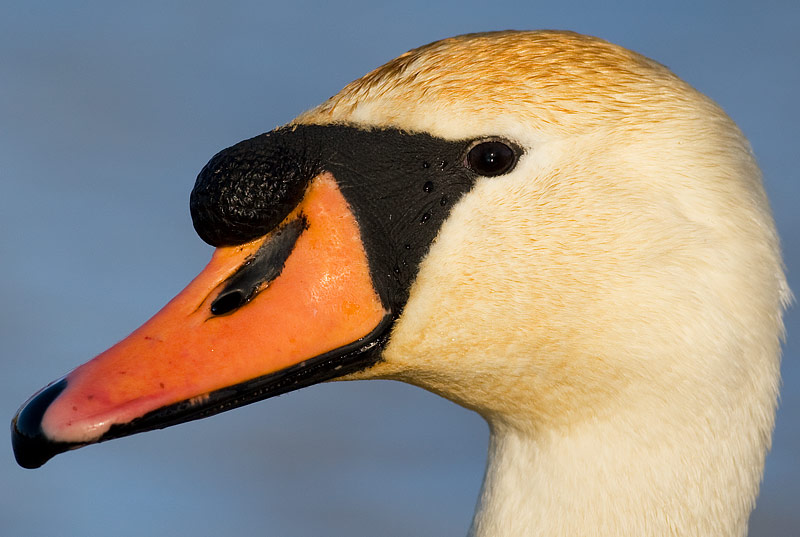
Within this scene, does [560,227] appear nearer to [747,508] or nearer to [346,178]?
[346,178]

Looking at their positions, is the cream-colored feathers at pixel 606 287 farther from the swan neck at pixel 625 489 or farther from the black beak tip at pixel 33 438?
the black beak tip at pixel 33 438

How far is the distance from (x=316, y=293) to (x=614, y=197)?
0.87 meters

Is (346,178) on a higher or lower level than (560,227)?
higher

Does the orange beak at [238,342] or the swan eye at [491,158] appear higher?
the swan eye at [491,158]

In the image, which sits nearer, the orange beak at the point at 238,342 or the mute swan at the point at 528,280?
the orange beak at the point at 238,342

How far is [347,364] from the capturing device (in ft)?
9.21

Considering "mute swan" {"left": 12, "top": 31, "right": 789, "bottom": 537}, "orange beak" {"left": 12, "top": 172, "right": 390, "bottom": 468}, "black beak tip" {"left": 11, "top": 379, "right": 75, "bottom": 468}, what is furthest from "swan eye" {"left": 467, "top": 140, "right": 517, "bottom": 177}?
"black beak tip" {"left": 11, "top": 379, "right": 75, "bottom": 468}

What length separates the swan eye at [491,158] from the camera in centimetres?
280

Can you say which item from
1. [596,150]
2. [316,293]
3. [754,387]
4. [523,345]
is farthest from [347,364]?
[754,387]

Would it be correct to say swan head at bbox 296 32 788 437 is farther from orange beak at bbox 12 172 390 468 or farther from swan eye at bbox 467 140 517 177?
orange beak at bbox 12 172 390 468

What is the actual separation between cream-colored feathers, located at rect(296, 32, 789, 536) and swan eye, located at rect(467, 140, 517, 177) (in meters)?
0.03

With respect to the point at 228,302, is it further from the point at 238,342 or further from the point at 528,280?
the point at 528,280

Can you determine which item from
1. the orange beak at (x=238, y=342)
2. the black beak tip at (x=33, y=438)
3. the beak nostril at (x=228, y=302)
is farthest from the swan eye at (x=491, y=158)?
the black beak tip at (x=33, y=438)

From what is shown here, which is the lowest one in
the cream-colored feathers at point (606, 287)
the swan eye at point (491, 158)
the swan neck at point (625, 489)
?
the swan neck at point (625, 489)
